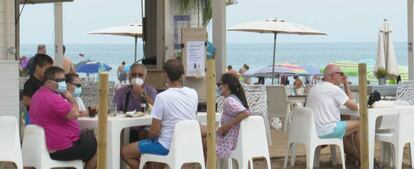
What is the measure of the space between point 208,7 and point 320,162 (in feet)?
11.6

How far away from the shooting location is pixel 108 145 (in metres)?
7.17

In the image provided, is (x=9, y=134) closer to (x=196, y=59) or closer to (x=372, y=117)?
(x=372, y=117)

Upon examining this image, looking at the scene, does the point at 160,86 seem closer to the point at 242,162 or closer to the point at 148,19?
the point at 148,19

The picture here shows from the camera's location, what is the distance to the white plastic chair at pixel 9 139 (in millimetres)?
6895

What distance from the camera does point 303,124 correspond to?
8727 millimetres

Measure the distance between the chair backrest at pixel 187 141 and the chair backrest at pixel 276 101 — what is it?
18.5 ft

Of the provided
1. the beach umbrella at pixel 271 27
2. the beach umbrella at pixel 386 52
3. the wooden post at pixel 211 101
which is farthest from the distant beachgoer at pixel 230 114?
the beach umbrella at pixel 271 27

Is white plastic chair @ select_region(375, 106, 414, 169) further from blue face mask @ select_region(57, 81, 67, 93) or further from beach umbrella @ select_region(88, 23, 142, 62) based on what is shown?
beach umbrella @ select_region(88, 23, 142, 62)

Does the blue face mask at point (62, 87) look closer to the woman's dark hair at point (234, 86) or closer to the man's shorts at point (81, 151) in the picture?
the man's shorts at point (81, 151)

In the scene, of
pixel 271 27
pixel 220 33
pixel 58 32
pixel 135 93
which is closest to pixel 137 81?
pixel 135 93

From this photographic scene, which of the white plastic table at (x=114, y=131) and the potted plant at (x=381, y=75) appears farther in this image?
the potted plant at (x=381, y=75)

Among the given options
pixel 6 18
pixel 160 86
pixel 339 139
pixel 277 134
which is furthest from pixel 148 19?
pixel 339 139

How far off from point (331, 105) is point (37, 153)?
3.10m

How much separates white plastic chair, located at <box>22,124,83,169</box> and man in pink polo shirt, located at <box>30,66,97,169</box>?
39 millimetres
